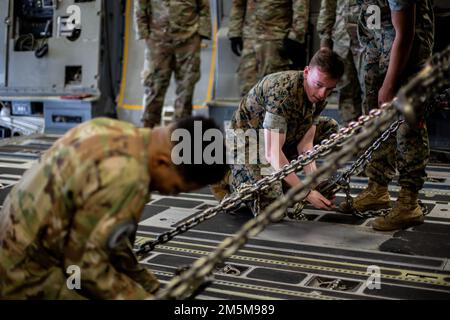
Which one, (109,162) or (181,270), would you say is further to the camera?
(181,270)

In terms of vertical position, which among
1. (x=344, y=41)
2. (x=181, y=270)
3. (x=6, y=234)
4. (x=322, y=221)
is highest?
(x=344, y=41)

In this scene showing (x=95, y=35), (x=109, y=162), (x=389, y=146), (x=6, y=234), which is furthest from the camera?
(x=95, y=35)

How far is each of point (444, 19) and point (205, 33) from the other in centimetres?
244

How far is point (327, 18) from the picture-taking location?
250 inches

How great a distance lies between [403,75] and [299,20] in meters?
3.14

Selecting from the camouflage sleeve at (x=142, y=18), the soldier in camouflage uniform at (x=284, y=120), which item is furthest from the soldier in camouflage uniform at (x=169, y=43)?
the soldier in camouflage uniform at (x=284, y=120)

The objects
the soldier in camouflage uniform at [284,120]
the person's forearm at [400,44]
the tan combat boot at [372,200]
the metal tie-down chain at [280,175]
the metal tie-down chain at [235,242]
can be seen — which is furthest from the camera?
the tan combat boot at [372,200]

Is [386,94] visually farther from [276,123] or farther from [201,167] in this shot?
[201,167]

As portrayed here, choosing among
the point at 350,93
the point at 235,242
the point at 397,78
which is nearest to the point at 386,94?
the point at 397,78

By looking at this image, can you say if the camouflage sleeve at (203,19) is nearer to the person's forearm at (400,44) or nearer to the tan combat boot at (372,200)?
the tan combat boot at (372,200)

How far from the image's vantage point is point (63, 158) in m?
1.99

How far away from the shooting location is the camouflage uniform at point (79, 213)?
1919 millimetres
